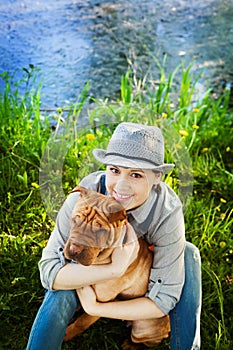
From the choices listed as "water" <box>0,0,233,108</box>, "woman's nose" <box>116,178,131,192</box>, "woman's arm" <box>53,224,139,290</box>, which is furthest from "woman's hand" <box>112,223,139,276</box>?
"water" <box>0,0,233,108</box>

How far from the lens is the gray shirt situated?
1586 millimetres

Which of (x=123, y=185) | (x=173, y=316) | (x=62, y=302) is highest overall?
(x=123, y=185)

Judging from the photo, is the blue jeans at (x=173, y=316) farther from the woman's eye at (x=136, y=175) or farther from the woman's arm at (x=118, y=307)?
the woman's eye at (x=136, y=175)

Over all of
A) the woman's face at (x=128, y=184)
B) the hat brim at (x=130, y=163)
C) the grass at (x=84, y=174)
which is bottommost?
the grass at (x=84, y=174)

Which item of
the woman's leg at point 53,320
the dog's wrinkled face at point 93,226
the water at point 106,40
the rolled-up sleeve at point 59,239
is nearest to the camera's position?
the dog's wrinkled face at point 93,226

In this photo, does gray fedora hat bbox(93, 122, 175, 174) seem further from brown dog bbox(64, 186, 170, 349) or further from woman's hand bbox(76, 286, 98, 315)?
woman's hand bbox(76, 286, 98, 315)

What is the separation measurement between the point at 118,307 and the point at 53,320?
18 centimetres

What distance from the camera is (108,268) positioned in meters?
1.58

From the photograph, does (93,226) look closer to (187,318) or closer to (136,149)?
(136,149)

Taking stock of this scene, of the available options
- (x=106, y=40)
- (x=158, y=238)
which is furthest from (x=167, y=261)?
(x=106, y=40)

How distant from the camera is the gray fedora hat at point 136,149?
1480 mm

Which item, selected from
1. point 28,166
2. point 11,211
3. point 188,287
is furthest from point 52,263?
point 28,166

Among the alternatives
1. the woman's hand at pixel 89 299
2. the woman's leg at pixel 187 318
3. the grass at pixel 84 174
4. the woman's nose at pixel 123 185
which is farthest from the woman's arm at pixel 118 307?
the woman's nose at pixel 123 185

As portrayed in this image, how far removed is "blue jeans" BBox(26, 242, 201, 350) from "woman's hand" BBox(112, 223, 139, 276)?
8.4 inches
